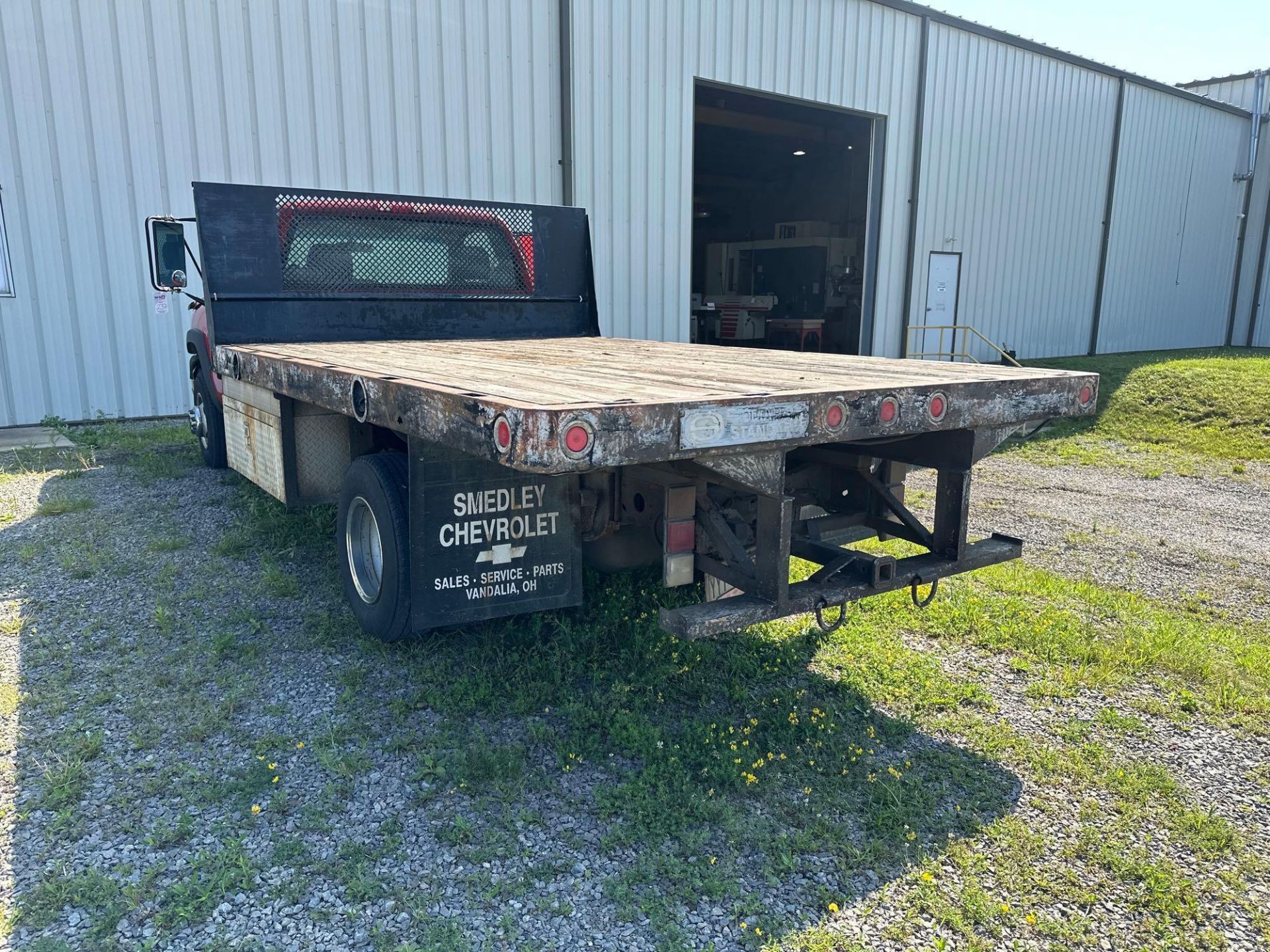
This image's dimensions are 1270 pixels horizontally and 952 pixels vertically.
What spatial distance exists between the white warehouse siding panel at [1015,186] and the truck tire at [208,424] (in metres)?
12.8

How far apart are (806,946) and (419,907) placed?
1.02m

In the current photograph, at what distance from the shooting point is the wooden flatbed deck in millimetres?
2332

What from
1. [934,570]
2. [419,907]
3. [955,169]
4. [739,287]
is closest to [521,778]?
[419,907]

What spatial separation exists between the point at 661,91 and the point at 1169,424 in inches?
311

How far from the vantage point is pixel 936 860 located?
2.66 metres

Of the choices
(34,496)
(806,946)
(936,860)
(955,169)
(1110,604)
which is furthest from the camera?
(955,169)

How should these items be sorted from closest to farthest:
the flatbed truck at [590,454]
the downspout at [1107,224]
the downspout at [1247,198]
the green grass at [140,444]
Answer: the flatbed truck at [590,454] → the green grass at [140,444] → the downspout at [1107,224] → the downspout at [1247,198]

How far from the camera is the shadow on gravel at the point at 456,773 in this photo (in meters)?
2.40

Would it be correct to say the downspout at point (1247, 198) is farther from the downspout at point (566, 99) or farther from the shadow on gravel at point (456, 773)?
the shadow on gravel at point (456, 773)

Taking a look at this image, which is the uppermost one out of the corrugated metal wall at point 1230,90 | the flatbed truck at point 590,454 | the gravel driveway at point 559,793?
the corrugated metal wall at point 1230,90

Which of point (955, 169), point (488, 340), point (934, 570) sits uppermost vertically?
point (955, 169)

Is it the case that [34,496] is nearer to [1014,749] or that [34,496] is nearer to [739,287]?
[1014,749]

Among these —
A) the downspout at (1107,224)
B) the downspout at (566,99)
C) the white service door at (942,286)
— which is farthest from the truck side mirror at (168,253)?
the downspout at (1107,224)

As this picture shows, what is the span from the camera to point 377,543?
388 cm
